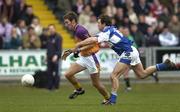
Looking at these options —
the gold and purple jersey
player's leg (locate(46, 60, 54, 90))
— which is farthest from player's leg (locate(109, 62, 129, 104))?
player's leg (locate(46, 60, 54, 90))

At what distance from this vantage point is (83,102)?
21.2m

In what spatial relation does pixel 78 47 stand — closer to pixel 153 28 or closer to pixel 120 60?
pixel 120 60

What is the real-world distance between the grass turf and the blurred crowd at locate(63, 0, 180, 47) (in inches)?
163

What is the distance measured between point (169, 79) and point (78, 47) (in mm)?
12943

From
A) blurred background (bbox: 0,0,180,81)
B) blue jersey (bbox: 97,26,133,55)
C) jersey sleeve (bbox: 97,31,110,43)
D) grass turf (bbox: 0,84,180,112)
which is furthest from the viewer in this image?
blurred background (bbox: 0,0,180,81)

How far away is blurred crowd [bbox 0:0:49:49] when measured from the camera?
1198 inches

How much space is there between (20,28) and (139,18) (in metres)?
5.76

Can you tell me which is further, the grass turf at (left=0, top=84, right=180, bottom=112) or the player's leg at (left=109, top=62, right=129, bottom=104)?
the player's leg at (left=109, top=62, right=129, bottom=104)

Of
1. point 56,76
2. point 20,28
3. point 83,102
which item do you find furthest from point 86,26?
point 83,102

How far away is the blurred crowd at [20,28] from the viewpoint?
30.4 metres

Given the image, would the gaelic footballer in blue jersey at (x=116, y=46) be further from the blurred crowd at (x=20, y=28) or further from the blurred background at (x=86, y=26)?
the blurred crowd at (x=20, y=28)

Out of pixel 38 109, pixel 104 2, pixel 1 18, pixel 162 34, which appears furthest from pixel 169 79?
pixel 38 109

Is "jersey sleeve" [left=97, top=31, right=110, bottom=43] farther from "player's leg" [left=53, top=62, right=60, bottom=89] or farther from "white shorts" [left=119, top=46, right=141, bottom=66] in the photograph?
"player's leg" [left=53, top=62, right=60, bottom=89]

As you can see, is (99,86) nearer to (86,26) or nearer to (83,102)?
(83,102)
